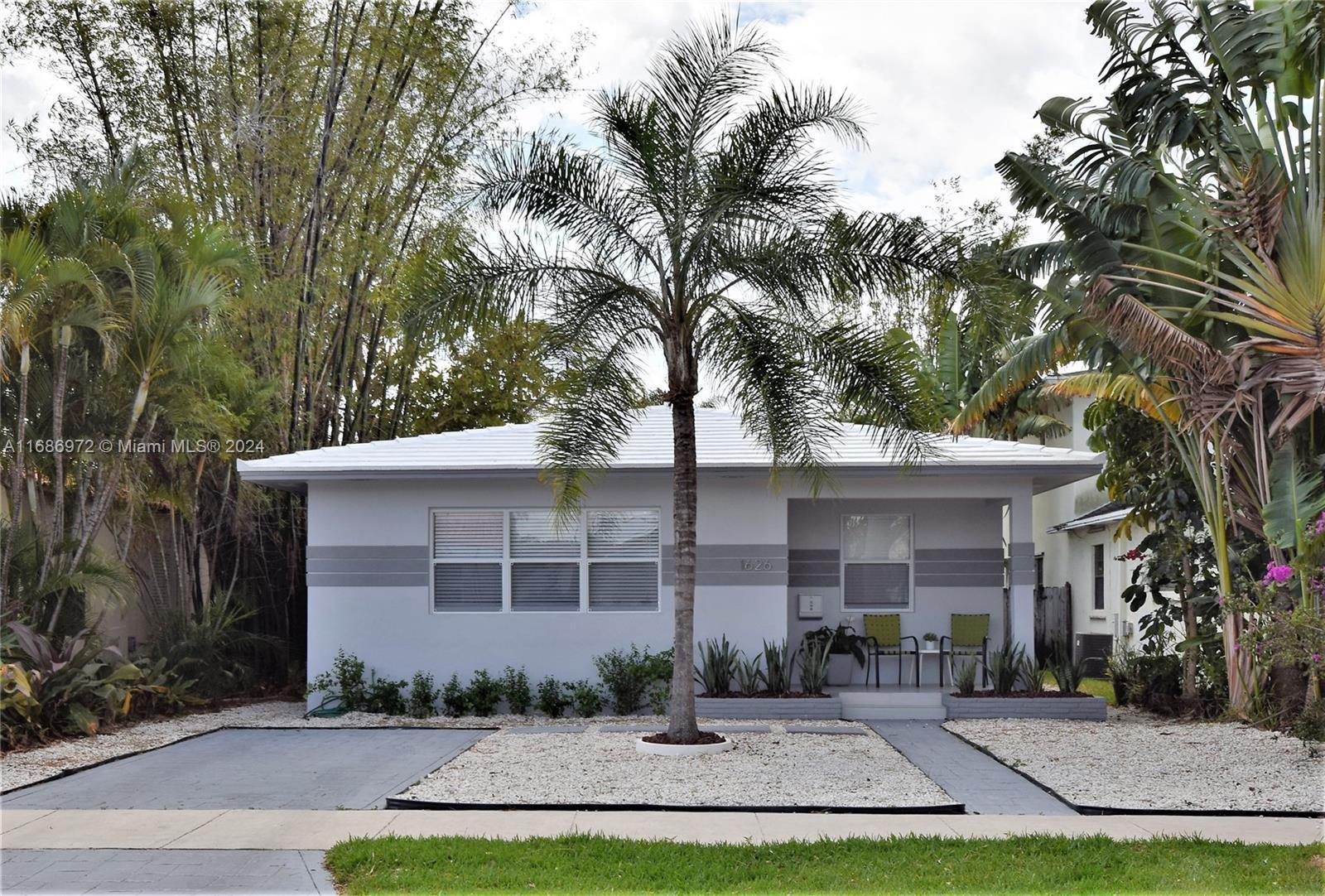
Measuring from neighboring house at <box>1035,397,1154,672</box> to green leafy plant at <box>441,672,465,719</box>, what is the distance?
31.3 ft

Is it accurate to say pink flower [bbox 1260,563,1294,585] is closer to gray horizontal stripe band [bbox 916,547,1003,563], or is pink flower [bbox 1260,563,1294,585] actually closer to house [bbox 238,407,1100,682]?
house [bbox 238,407,1100,682]

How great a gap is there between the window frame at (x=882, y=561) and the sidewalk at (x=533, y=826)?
767 cm

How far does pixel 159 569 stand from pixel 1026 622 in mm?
11970

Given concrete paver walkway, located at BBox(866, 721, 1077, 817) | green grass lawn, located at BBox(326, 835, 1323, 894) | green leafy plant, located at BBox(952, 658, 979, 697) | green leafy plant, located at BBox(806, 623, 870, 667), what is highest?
green leafy plant, located at BBox(806, 623, 870, 667)

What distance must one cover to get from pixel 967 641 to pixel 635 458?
4932 millimetres

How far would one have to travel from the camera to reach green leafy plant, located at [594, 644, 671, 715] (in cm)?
1467

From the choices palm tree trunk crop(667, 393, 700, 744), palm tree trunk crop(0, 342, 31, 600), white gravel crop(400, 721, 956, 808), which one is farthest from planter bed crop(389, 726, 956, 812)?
palm tree trunk crop(0, 342, 31, 600)

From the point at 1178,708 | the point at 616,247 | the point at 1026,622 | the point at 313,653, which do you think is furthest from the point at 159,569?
the point at 1178,708

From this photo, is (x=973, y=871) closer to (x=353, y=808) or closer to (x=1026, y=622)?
(x=353, y=808)

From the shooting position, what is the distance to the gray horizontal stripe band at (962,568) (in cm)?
1641

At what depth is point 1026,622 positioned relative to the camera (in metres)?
15.1

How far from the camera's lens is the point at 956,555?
647 inches

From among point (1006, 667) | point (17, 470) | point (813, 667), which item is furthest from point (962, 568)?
point (17, 470)

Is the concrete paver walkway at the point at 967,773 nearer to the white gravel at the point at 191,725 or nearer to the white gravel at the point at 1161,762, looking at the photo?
the white gravel at the point at 1161,762
